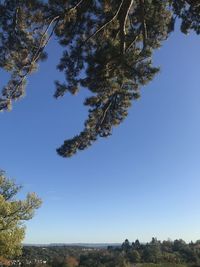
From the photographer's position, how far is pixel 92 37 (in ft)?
46.6

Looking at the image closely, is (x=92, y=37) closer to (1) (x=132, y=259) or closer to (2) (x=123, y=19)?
(2) (x=123, y=19)

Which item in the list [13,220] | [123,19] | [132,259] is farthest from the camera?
[132,259]

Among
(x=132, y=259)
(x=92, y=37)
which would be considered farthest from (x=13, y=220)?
(x=132, y=259)

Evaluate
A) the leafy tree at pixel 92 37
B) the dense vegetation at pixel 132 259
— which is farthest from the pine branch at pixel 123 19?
the dense vegetation at pixel 132 259

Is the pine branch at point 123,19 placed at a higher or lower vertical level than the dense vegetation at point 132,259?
higher

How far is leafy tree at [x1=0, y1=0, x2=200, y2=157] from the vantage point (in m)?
12.7

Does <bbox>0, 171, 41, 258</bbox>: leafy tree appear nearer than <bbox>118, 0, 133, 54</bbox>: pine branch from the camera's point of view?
No

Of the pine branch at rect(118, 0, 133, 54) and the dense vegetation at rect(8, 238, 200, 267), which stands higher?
the pine branch at rect(118, 0, 133, 54)

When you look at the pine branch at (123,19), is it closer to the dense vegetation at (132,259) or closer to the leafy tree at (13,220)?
the leafy tree at (13,220)

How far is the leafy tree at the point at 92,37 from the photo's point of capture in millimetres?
12742

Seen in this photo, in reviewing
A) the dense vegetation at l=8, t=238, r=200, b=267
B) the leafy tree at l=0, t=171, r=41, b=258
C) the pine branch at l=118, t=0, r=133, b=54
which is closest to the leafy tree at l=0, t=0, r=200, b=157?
the pine branch at l=118, t=0, r=133, b=54

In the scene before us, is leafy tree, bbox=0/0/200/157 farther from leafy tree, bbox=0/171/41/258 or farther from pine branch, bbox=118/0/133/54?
leafy tree, bbox=0/171/41/258

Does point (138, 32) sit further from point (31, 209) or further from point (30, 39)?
point (31, 209)

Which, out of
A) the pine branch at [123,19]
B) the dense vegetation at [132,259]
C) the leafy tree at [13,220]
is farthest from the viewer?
the dense vegetation at [132,259]
